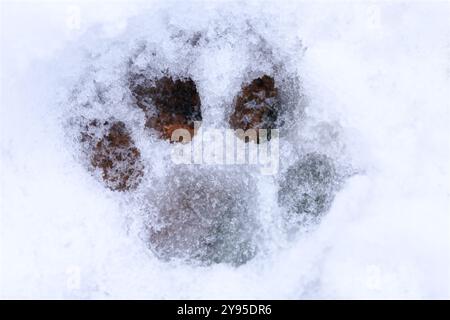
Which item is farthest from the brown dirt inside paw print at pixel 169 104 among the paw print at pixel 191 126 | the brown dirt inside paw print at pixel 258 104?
the brown dirt inside paw print at pixel 258 104

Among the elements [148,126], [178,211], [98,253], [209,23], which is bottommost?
[98,253]

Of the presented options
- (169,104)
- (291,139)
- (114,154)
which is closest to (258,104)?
(291,139)

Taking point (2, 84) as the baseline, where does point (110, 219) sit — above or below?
below

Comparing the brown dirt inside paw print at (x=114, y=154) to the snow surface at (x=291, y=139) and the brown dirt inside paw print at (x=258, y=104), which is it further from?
the brown dirt inside paw print at (x=258, y=104)
